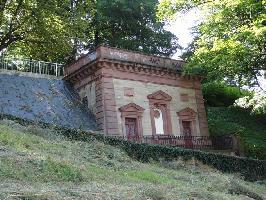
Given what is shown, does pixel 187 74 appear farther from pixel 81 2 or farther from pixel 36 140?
pixel 36 140

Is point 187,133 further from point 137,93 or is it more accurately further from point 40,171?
point 40,171

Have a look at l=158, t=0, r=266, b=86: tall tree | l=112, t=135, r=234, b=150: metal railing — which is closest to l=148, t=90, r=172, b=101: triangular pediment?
l=112, t=135, r=234, b=150: metal railing

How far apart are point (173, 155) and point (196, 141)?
7.51 metres

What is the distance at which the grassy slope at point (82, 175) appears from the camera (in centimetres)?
1115

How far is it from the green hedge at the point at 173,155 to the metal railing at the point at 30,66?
1057cm

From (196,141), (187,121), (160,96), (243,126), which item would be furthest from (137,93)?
(243,126)

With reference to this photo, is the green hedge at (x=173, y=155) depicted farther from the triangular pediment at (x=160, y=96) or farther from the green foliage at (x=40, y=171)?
the green foliage at (x=40, y=171)

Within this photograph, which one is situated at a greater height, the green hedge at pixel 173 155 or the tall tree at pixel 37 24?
the tall tree at pixel 37 24

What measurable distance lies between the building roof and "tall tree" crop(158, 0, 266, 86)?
2717 millimetres

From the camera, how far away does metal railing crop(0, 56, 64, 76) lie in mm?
30433

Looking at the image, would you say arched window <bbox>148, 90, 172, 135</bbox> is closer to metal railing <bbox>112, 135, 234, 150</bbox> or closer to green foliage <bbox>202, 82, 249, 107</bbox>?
metal railing <bbox>112, 135, 234, 150</bbox>

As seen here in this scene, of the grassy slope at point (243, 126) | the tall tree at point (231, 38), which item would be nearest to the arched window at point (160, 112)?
the tall tree at point (231, 38)

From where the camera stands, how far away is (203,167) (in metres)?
23.9

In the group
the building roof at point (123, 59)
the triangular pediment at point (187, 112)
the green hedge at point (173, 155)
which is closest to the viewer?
the green hedge at point (173, 155)
